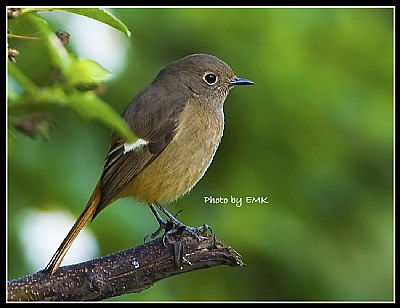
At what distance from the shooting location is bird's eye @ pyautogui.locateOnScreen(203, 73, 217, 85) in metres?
5.82

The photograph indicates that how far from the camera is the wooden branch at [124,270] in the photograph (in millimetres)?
4102

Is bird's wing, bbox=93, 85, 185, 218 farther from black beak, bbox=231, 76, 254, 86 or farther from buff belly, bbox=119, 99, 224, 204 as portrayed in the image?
black beak, bbox=231, 76, 254, 86

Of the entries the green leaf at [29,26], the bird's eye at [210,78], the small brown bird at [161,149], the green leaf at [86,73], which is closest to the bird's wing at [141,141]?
the small brown bird at [161,149]

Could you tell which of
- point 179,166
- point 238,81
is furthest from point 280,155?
point 179,166

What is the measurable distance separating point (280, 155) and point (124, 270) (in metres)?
2.93

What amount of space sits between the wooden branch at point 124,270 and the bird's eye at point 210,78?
159 centimetres

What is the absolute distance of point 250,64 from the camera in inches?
259

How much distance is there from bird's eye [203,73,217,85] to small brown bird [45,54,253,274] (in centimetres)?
10

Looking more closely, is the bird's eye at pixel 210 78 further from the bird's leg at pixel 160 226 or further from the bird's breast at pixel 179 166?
the bird's leg at pixel 160 226

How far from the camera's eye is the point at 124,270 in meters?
4.27

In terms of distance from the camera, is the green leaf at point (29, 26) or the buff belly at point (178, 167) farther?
the buff belly at point (178, 167)

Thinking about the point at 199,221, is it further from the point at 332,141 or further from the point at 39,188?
the point at 332,141

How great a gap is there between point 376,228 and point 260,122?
144 centimetres

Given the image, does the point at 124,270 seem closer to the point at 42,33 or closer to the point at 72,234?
the point at 72,234
